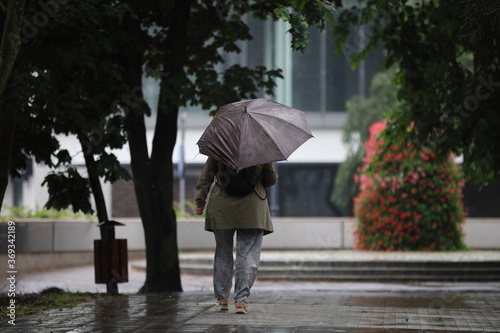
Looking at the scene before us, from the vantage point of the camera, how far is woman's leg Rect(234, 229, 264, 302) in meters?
8.50

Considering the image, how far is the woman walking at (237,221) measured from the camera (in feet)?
27.7

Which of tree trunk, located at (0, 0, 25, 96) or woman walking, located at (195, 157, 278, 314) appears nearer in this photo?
woman walking, located at (195, 157, 278, 314)

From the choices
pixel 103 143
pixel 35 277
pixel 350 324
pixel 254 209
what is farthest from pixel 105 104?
pixel 35 277

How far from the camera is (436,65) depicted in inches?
602

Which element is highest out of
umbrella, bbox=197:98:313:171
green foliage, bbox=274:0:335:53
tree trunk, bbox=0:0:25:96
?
green foliage, bbox=274:0:335:53

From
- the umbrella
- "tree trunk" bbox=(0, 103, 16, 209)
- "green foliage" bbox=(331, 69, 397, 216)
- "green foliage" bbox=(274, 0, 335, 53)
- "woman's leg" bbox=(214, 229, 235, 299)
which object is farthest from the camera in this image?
"green foliage" bbox=(331, 69, 397, 216)

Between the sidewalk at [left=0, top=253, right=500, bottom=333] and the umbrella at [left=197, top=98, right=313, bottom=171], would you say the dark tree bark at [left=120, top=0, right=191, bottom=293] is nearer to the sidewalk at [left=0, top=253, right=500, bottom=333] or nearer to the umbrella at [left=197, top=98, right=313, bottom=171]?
the sidewalk at [left=0, top=253, right=500, bottom=333]

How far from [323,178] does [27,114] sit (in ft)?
111

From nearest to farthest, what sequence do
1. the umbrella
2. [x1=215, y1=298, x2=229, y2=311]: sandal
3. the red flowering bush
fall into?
the umbrella
[x1=215, y1=298, x2=229, y2=311]: sandal
the red flowering bush

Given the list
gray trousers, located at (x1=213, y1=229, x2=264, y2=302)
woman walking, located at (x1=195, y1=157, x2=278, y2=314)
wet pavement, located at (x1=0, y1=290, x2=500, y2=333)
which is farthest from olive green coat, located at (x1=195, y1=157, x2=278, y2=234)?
wet pavement, located at (x1=0, y1=290, x2=500, y2=333)

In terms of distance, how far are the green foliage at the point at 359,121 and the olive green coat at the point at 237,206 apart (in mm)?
29557

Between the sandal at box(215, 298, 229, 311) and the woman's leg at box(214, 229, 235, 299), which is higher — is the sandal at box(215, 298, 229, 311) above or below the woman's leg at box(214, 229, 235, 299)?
below

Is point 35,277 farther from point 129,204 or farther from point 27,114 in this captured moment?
point 129,204

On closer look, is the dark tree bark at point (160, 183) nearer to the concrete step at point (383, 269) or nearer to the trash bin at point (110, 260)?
the trash bin at point (110, 260)
